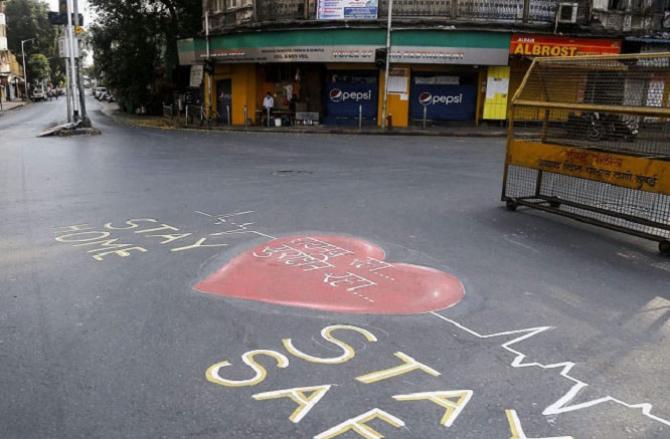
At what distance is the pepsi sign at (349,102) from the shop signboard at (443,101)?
6.59 feet

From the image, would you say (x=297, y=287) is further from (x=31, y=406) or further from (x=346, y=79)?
(x=346, y=79)

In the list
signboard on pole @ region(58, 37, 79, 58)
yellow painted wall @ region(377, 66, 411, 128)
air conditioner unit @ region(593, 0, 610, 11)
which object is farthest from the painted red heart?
air conditioner unit @ region(593, 0, 610, 11)

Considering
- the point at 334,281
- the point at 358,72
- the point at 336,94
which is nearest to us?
the point at 334,281

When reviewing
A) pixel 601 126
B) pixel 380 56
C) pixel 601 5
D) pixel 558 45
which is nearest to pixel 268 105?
pixel 380 56

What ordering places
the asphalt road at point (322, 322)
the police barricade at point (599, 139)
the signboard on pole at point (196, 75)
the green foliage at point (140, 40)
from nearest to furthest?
the asphalt road at point (322, 322), the police barricade at point (599, 139), the signboard on pole at point (196, 75), the green foliage at point (140, 40)

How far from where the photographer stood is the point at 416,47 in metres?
26.9

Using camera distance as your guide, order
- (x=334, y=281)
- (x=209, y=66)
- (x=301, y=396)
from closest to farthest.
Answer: (x=301, y=396) < (x=334, y=281) < (x=209, y=66)

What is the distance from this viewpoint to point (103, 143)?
19875mm

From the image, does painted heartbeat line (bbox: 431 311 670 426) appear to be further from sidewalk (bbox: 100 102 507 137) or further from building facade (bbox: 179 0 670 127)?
building facade (bbox: 179 0 670 127)

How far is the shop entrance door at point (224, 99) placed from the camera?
107ft

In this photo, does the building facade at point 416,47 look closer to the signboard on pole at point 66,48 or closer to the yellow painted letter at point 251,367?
the signboard on pole at point 66,48

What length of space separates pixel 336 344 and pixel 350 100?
25865mm

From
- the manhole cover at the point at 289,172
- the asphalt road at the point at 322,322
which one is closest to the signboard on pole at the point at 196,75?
the manhole cover at the point at 289,172

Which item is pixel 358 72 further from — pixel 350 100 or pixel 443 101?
pixel 443 101
